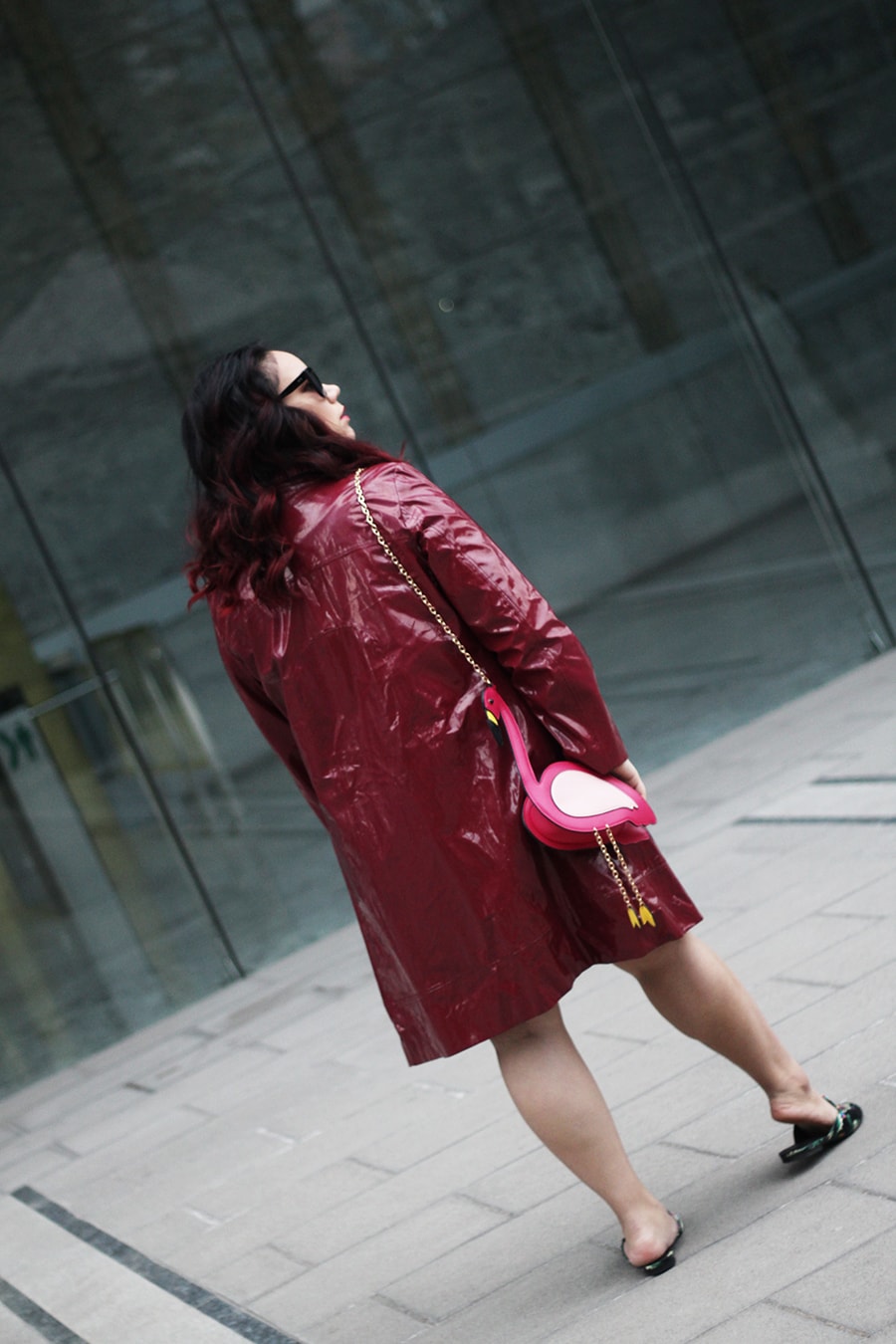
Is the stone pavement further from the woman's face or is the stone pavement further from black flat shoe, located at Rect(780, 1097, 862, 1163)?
the woman's face

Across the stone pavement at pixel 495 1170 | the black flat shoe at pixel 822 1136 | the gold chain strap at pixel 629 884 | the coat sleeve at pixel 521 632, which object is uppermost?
the coat sleeve at pixel 521 632

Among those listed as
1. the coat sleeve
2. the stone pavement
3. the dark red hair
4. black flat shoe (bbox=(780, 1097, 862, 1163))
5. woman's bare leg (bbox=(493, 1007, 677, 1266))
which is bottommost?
the stone pavement

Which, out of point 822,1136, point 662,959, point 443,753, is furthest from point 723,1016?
point 443,753

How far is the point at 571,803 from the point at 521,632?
281 millimetres

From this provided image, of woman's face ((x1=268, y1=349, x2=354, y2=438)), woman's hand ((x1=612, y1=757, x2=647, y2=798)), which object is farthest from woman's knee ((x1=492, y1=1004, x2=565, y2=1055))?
woman's face ((x1=268, y1=349, x2=354, y2=438))

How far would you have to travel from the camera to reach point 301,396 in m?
2.71

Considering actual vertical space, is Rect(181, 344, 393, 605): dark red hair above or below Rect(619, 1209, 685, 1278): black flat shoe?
above

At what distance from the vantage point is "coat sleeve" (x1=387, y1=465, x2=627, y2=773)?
2.54m

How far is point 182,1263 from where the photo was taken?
3.57 meters

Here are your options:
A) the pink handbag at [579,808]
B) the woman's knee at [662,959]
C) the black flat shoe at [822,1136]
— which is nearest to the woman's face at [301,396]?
the pink handbag at [579,808]

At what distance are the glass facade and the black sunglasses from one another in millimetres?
4469

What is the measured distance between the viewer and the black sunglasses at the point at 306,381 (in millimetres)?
2682

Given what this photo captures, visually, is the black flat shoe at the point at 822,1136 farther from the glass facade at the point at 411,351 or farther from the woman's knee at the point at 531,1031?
the glass facade at the point at 411,351

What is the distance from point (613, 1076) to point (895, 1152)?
1.11 m
